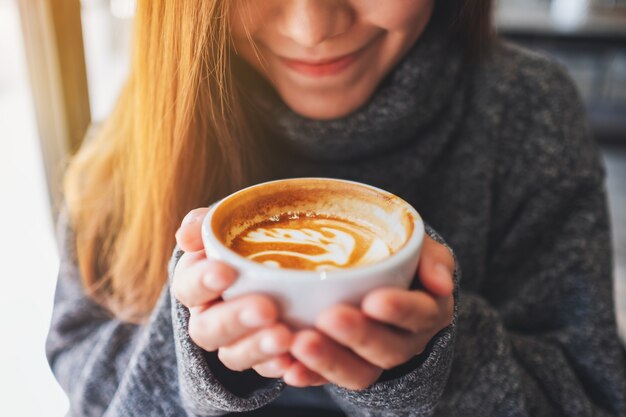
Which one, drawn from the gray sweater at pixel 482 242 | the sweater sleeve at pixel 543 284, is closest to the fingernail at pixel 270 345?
the gray sweater at pixel 482 242

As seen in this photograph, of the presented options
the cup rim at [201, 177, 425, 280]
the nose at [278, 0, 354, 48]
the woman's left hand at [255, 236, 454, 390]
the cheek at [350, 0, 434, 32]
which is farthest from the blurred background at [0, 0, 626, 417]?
the woman's left hand at [255, 236, 454, 390]

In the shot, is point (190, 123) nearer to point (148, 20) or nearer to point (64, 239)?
point (148, 20)

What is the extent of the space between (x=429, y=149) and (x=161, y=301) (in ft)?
1.76

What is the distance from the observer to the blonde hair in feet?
2.26

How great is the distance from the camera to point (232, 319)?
1.39 ft

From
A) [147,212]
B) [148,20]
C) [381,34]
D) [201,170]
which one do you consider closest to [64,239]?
[147,212]

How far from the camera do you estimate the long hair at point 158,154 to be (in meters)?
0.69

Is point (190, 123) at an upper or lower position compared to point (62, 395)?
upper

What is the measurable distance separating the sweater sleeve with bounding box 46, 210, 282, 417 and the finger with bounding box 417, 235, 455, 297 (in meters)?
0.22

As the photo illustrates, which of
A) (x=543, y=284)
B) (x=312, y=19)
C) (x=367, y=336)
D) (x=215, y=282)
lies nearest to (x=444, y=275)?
(x=367, y=336)

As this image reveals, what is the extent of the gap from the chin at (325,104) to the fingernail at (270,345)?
497mm

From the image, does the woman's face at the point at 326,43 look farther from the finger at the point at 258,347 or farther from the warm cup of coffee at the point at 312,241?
the finger at the point at 258,347

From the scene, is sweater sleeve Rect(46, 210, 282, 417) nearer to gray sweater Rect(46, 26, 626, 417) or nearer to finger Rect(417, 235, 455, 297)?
gray sweater Rect(46, 26, 626, 417)

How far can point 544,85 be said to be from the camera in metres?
1.00
